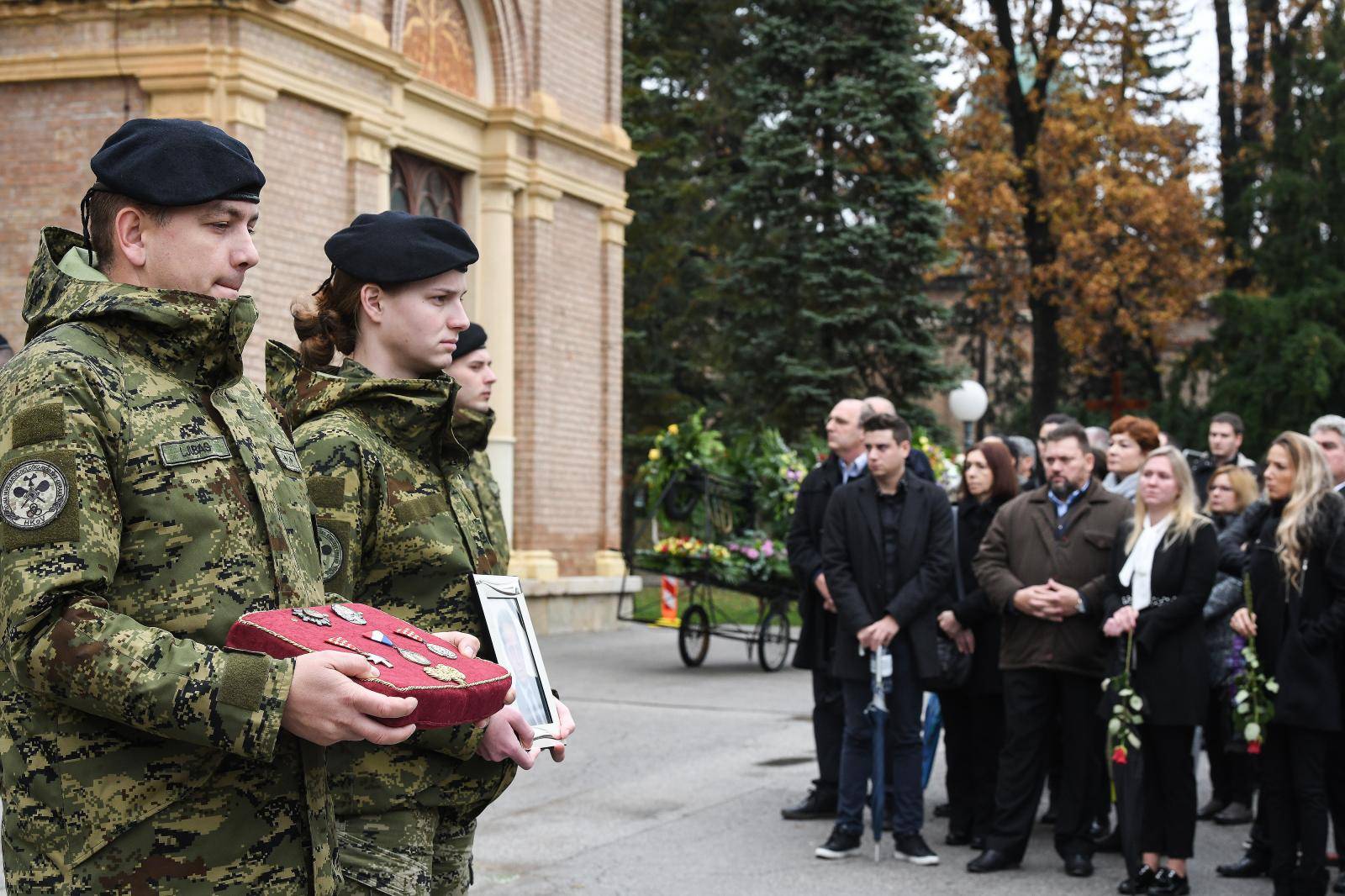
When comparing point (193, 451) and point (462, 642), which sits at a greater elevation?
point (193, 451)

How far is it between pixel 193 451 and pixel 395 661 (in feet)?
1.54

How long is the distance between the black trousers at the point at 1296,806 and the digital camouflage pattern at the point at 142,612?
18.6 ft

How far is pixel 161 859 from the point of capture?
2.43 meters

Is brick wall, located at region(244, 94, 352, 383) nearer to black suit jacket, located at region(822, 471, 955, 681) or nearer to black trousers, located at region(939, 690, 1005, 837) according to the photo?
black suit jacket, located at region(822, 471, 955, 681)

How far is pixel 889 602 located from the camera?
834cm

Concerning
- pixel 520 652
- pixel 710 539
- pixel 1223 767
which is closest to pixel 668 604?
pixel 710 539

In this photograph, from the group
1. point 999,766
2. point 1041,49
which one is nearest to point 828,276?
point 1041,49

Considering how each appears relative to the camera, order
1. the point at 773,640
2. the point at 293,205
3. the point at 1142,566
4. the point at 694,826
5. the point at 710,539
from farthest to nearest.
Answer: the point at 773,640 → the point at 710,539 → the point at 293,205 → the point at 694,826 → the point at 1142,566

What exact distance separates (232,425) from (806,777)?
8.36 m

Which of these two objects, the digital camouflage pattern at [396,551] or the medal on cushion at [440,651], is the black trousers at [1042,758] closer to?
the digital camouflage pattern at [396,551]

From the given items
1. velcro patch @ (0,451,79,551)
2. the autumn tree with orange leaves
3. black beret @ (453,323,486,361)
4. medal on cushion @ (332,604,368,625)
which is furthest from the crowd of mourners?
the autumn tree with orange leaves

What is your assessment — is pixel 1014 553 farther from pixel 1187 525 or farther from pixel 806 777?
pixel 806 777

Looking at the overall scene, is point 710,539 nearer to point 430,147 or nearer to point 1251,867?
point 430,147

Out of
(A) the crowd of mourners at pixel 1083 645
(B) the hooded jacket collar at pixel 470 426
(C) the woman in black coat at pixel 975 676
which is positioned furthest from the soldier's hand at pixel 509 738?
(C) the woman in black coat at pixel 975 676
